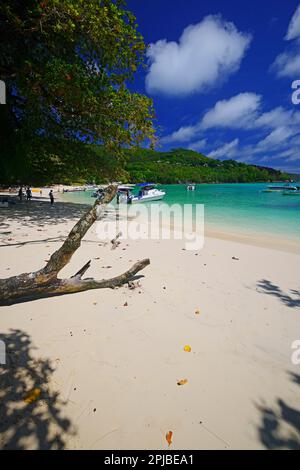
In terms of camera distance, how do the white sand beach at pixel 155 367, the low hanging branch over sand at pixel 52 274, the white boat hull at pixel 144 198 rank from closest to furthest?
the white sand beach at pixel 155 367 < the low hanging branch over sand at pixel 52 274 < the white boat hull at pixel 144 198

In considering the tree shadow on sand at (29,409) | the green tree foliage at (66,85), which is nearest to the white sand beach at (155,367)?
the tree shadow on sand at (29,409)

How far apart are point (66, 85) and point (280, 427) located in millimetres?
12960

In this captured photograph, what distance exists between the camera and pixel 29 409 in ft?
7.04

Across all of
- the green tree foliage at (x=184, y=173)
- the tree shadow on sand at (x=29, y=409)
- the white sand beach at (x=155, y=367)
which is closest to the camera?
the tree shadow on sand at (x=29, y=409)

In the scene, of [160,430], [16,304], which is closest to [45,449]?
[160,430]

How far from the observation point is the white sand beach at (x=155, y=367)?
2.06 meters

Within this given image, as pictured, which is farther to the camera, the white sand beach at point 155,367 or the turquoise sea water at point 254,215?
the turquoise sea water at point 254,215

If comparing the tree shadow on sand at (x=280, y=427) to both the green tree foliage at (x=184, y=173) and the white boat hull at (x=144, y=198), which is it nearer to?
the white boat hull at (x=144, y=198)


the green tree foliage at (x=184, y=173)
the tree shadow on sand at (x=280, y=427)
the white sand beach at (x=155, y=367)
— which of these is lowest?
the tree shadow on sand at (x=280, y=427)

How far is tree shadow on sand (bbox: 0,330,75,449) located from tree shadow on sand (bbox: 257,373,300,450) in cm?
182

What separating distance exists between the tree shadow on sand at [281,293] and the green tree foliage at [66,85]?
11050mm

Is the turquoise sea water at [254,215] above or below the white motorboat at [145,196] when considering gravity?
below

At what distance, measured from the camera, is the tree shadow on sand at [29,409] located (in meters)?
1.92

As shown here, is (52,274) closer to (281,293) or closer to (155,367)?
(155,367)
